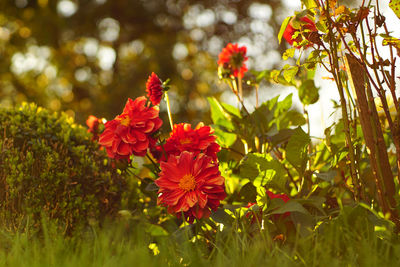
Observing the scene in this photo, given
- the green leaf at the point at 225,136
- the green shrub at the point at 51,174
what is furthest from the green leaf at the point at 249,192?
the green shrub at the point at 51,174

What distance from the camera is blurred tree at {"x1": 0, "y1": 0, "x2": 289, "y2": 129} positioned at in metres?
8.56

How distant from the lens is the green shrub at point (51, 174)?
212 centimetres

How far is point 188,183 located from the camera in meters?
1.72

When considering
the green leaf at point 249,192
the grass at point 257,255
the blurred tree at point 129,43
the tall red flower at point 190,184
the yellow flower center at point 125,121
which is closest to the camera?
the grass at point 257,255

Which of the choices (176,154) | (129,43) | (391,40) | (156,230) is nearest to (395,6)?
(391,40)

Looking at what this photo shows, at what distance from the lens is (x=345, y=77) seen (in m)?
1.99

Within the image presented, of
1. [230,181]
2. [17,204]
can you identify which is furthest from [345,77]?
[17,204]

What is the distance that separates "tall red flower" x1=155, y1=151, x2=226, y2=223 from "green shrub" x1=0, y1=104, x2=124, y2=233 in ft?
2.22

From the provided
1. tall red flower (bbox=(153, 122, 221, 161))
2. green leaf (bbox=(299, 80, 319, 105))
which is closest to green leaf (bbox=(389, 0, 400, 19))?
green leaf (bbox=(299, 80, 319, 105))

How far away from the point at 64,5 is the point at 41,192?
8.18 metres

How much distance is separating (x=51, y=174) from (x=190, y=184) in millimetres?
877

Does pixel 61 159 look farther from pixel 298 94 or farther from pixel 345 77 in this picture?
pixel 345 77

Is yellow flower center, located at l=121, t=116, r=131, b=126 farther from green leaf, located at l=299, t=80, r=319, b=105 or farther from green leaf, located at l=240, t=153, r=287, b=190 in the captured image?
green leaf, located at l=299, t=80, r=319, b=105

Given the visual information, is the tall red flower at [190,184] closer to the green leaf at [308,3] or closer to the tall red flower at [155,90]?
the tall red flower at [155,90]
